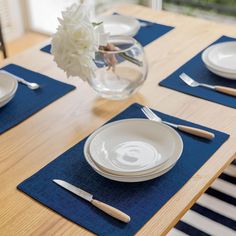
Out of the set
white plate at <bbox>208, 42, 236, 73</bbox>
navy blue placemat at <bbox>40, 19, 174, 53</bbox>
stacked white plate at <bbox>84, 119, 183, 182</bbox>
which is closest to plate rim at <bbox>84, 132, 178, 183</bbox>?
stacked white plate at <bbox>84, 119, 183, 182</bbox>

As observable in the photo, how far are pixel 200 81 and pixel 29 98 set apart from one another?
1.69 ft

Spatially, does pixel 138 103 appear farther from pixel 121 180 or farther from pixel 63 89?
pixel 121 180

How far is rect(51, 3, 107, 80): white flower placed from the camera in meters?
1.23

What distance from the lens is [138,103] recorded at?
1.37 metres

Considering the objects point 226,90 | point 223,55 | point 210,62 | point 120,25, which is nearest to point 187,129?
point 226,90

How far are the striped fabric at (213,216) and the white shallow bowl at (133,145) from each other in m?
0.37

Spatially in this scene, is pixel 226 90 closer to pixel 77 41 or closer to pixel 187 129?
pixel 187 129

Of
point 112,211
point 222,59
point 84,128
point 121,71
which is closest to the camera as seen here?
point 112,211

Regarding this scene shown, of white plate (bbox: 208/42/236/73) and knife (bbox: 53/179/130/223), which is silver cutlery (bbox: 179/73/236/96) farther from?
knife (bbox: 53/179/130/223)

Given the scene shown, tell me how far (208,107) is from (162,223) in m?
0.47

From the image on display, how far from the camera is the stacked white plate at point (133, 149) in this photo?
1057mm

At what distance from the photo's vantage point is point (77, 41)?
1.23 metres

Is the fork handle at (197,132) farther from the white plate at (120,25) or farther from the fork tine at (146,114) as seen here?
the white plate at (120,25)

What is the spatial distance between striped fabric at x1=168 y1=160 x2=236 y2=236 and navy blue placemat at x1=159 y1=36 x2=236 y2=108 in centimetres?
34
